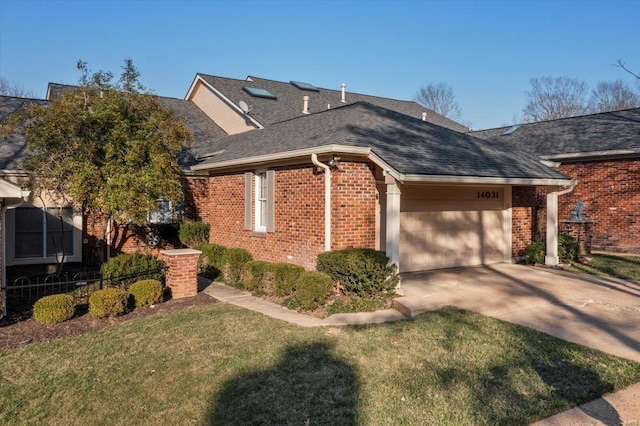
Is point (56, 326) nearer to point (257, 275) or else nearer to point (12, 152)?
point (257, 275)

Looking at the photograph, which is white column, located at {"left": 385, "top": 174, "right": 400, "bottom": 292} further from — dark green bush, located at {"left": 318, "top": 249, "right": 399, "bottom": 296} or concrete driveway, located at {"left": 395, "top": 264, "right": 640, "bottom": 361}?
concrete driveway, located at {"left": 395, "top": 264, "right": 640, "bottom": 361}

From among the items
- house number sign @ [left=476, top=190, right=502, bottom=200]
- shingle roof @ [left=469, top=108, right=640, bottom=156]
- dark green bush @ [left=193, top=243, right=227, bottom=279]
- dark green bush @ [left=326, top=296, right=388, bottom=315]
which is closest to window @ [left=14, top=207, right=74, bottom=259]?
dark green bush @ [left=193, top=243, right=227, bottom=279]

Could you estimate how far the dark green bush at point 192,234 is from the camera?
1442 centimetres

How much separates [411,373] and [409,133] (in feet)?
23.9

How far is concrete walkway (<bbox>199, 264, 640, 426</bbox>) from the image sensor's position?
4621 millimetres

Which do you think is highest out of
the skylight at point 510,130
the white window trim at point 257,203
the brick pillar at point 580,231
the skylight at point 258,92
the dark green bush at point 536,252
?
the skylight at point 258,92

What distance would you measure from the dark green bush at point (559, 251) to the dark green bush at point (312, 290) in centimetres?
684

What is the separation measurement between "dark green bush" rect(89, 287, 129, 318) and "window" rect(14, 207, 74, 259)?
489 centimetres

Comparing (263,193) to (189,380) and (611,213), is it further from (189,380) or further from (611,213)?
(611,213)

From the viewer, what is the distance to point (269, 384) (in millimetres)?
5203

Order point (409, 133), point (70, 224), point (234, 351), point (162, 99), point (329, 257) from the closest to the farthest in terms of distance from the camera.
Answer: point (234, 351) → point (329, 257) → point (409, 133) → point (70, 224) → point (162, 99)

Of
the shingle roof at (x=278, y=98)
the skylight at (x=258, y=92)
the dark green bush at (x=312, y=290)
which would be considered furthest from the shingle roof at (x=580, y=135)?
the dark green bush at (x=312, y=290)

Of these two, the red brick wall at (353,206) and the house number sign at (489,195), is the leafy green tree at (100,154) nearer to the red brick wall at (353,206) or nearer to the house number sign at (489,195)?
the red brick wall at (353,206)

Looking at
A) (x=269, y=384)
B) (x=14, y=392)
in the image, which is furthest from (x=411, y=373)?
(x=14, y=392)
